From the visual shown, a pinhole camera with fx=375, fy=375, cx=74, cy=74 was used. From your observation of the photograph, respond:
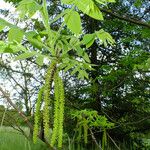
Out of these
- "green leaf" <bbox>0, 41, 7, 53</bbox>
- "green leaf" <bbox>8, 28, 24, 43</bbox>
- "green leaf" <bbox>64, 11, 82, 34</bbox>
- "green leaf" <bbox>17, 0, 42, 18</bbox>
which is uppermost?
"green leaf" <bbox>17, 0, 42, 18</bbox>

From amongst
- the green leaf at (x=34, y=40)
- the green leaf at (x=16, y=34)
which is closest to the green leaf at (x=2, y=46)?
the green leaf at (x=16, y=34)

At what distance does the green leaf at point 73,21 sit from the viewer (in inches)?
71.1

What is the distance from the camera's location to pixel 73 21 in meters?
1.82

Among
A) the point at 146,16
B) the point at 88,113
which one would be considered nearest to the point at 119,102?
the point at 146,16

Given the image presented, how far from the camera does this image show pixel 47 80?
1812mm

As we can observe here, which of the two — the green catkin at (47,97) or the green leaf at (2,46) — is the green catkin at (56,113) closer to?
the green catkin at (47,97)

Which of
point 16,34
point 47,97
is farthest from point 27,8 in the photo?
point 47,97

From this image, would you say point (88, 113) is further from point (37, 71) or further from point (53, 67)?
point (37, 71)

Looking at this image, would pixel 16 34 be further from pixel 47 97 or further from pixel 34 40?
pixel 47 97

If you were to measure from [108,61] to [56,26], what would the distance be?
202cm

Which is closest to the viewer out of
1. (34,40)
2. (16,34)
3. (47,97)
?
(47,97)

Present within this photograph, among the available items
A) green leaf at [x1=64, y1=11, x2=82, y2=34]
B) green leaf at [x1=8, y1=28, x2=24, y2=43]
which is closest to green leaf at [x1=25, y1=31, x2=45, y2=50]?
green leaf at [x1=8, y1=28, x2=24, y2=43]

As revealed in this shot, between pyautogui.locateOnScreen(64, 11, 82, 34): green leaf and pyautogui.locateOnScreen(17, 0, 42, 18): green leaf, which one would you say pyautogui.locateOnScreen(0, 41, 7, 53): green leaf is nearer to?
pyautogui.locateOnScreen(17, 0, 42, 18): green leaf

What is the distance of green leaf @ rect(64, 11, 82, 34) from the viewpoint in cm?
181
